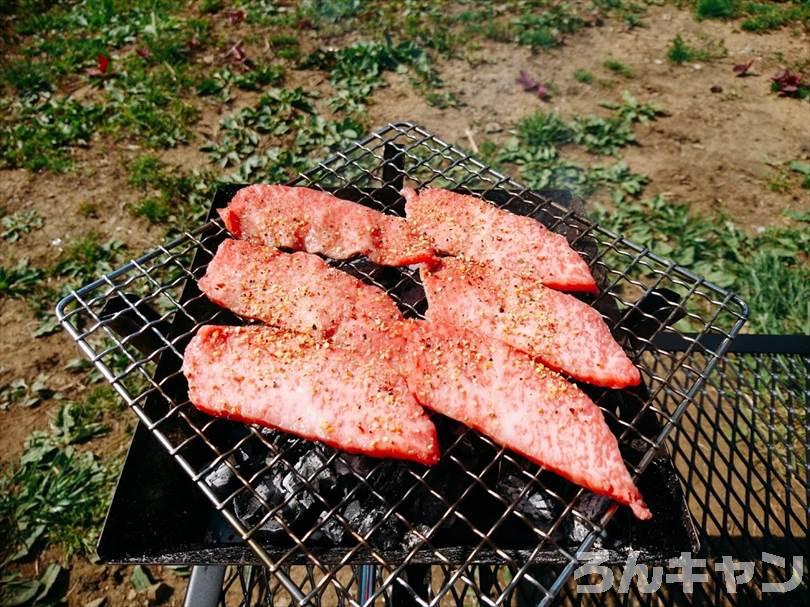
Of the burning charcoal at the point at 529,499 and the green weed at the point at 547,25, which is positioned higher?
the burning charcoal at the point at 529,499

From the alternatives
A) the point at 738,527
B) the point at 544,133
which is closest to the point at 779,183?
the point at 544,133

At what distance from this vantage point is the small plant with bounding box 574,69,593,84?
23.8 feet

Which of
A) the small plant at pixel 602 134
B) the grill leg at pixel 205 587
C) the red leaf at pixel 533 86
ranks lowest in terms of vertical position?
the small plant at pixel 602 134

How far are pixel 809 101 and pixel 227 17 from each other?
7791 millimetres

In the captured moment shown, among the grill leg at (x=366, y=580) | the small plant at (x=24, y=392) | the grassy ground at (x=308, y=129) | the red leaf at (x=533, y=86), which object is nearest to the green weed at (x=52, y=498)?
the grassy ground at (x=308, y=129)

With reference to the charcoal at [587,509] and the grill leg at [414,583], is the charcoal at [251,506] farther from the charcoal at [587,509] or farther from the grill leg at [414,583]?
the charcoal at [587,509]

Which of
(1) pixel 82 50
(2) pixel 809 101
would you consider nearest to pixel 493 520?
(2) pixel 809 101

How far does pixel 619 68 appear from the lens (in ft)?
24.6

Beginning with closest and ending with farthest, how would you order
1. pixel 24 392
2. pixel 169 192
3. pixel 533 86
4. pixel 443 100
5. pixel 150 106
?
pixel 24 392 < pixel 169 192 < pixel 150 106 < pixel 443 100 < pixel 533 86

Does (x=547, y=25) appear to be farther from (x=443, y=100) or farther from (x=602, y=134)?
(x=602, y=134)

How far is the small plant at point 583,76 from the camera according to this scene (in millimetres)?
7266

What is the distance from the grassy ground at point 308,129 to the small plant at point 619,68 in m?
0.03

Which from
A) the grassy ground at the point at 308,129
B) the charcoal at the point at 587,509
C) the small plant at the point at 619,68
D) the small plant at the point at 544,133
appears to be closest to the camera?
the charcoal at the point at 587,509

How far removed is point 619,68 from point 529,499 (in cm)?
667
